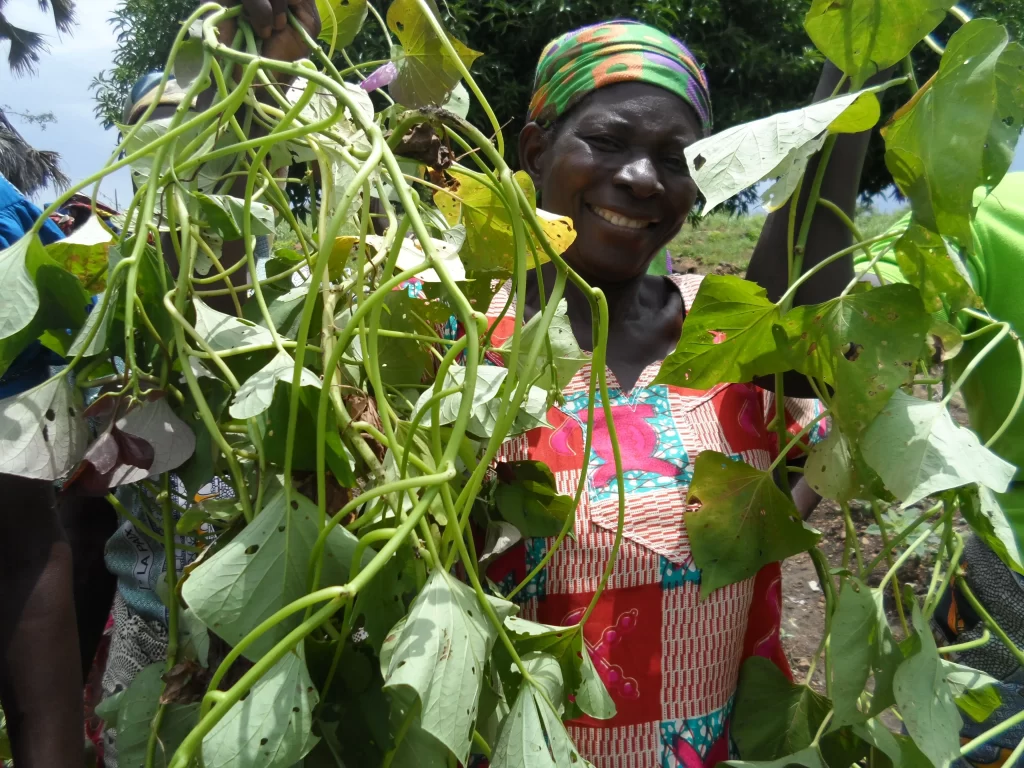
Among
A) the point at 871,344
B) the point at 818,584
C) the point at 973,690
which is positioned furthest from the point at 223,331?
the point at 818,584

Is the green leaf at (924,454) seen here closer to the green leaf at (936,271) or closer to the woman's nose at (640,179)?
the green leaf at (936,271)

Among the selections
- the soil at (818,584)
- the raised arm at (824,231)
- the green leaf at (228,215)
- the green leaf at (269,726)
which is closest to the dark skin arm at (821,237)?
the raised arm at (824,231)

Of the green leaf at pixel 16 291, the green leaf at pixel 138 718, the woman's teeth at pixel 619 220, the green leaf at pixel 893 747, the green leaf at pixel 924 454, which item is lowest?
the green leaf at pixel 893 747

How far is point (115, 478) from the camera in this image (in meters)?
0.42

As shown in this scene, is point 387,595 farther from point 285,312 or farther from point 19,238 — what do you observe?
point 19,238

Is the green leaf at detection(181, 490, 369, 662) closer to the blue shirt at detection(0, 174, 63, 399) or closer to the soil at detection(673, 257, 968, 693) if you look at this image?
the blue shirt at detection(0, 174, 63, 399)

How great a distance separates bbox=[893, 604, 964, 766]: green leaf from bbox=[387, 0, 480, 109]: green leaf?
18.7 inches

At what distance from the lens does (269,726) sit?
341 millimetres

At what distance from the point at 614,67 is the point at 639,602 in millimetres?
542

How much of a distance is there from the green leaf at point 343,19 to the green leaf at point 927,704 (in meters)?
0.55

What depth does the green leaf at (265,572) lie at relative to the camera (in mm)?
372

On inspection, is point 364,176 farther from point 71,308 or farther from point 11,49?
point 11,49

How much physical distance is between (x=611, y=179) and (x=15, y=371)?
0.56m

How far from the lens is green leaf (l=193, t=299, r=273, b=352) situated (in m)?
0.44
